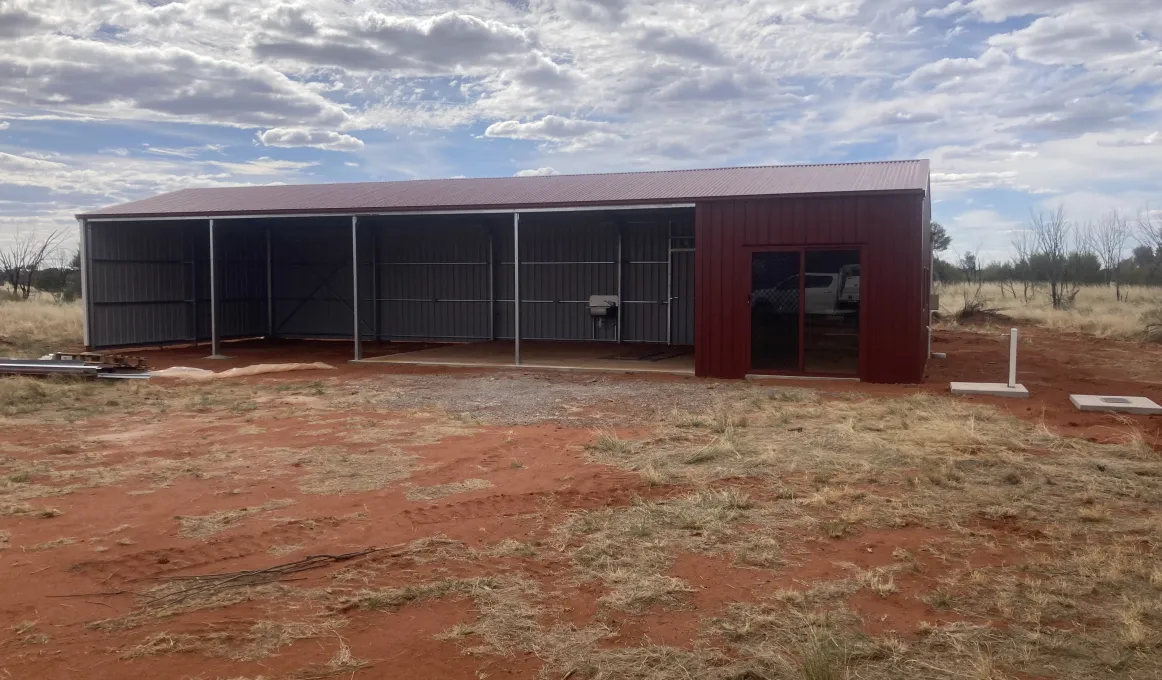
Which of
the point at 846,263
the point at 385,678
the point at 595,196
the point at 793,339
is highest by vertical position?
the point at 595,196

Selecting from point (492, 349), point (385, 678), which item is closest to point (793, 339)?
point (492, 349)

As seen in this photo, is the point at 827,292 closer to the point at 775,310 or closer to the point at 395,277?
the point at 775,310

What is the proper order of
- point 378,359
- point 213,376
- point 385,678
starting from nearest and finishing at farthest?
point 385,678, point 213,376, point 378,359

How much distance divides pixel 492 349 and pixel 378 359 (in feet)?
11.1

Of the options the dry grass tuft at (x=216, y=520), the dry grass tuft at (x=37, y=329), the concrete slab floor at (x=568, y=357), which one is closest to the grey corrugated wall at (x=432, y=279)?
the concrete slab floor at (x=568, y=357)

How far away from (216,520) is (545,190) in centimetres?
1361

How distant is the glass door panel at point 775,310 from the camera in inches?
569

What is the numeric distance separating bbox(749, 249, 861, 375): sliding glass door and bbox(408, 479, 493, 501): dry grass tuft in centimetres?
816

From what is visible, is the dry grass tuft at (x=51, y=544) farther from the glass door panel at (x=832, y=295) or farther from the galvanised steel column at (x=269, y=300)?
the galvanised steel column at (x=269, y=300)

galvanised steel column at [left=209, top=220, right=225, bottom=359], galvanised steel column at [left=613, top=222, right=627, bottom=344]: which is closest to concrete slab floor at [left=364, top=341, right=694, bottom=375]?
galvanised steel column at [left=613, top=222, right=627, bottom=344]

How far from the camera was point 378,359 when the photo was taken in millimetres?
18562

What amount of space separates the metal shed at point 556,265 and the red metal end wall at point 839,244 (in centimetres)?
2

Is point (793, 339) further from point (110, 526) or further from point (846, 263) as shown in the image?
point (110, 526)

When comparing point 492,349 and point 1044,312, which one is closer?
point 492,349
